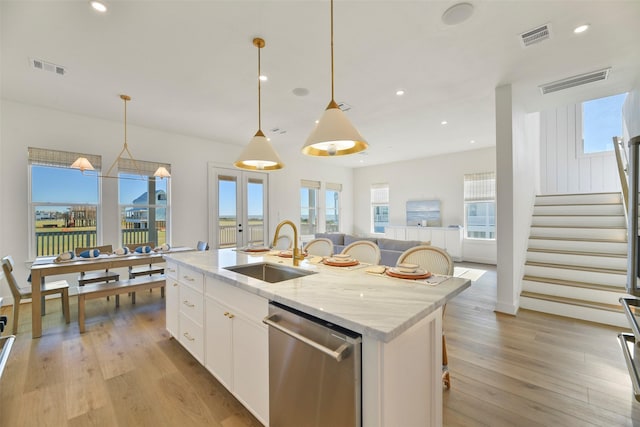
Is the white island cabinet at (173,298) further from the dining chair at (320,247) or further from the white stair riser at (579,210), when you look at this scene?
the white stair riser at (579,210)

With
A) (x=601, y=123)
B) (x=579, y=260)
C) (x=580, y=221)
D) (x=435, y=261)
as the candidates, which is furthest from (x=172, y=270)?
(x=601, y=123)

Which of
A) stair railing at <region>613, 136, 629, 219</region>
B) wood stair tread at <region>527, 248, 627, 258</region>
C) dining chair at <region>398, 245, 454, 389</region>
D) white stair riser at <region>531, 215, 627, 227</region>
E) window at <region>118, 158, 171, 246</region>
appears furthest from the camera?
window at <region>118, 158, 171, 246</region>

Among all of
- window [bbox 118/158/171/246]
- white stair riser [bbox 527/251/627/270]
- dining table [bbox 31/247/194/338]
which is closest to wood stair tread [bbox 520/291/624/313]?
white stair riser [bbox 527/251/627/270]

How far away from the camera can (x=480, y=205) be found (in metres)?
6.82

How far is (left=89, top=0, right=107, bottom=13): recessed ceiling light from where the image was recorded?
6.55 feet

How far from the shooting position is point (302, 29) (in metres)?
2.31

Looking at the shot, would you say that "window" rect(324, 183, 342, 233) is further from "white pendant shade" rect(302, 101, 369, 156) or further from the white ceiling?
"white pendant shade" rect(302, 101, 369, 156)

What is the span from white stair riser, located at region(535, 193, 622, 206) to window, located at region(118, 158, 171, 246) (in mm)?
7242

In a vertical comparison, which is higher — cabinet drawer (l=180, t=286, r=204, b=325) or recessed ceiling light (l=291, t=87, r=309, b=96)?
recessed ceiling light (l=291, t=87, r=309, b=96)

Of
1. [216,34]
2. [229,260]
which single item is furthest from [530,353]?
[216,34]

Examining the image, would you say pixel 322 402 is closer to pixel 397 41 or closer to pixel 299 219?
pixel 397 41

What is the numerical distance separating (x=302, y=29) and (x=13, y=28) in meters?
2.47

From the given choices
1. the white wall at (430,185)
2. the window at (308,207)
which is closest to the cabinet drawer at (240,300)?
the window at (308,207)

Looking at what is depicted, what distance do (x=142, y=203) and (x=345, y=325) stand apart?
202 inches
